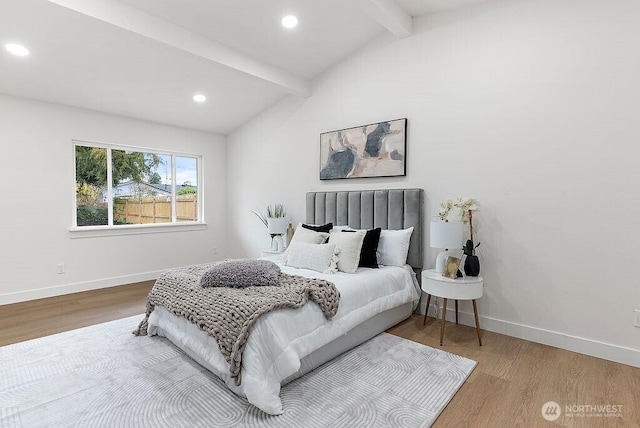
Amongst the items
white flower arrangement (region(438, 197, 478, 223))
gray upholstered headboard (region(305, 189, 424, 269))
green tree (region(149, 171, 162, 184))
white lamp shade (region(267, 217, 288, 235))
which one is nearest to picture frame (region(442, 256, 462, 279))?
white flower arrangement (region(438, 197, 478, 223))

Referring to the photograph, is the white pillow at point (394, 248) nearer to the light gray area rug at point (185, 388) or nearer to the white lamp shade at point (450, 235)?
the white lamp shade at point (450, 235)

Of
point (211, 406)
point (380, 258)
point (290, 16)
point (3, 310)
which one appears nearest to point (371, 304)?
point (380, 258)

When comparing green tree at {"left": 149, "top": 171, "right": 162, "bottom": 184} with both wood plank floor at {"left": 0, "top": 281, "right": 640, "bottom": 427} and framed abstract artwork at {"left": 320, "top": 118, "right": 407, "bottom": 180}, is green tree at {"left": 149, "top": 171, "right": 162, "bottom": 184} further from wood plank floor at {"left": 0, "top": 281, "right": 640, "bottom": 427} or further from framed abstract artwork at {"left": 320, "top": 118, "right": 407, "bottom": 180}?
framed abstract artwork at {"left": 320, "top": 118, "right": 407, "bottom": 180}

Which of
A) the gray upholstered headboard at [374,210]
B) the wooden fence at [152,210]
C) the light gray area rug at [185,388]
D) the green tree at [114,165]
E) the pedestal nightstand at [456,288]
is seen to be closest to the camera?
the light gray area rug at [185,388]

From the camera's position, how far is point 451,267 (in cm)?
288

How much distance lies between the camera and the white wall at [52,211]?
12.4 ft

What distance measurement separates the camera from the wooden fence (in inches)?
190

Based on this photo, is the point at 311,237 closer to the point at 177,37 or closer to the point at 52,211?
the point at 177,37

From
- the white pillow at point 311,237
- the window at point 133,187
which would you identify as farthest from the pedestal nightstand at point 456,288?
the window at point 133,187

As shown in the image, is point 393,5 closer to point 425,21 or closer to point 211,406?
point 425,21

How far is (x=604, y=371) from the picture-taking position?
2.37 m

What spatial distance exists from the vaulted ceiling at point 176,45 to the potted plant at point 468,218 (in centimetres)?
186

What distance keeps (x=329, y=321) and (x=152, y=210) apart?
13.1 ft

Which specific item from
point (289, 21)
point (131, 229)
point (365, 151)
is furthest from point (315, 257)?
point (131, 229)
